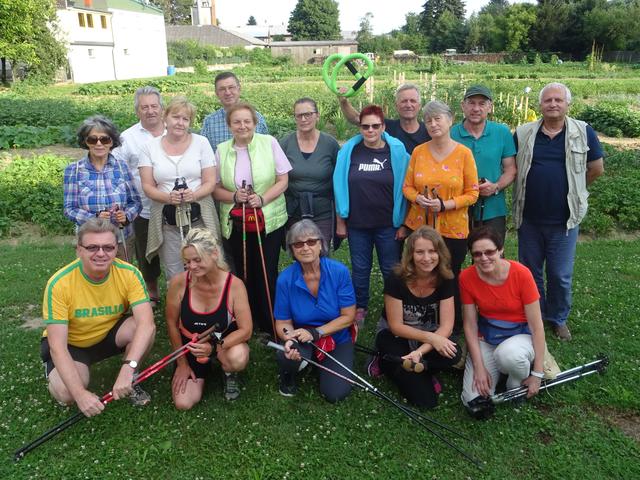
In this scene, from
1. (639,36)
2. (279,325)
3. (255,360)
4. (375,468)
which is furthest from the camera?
(639,36)

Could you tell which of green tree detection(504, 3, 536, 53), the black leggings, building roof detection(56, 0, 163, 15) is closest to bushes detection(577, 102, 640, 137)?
the black leggings

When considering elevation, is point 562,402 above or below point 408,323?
below

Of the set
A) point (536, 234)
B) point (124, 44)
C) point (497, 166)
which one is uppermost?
point (124, 44)

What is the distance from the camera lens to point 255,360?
4449 mm

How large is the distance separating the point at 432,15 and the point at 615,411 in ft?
270

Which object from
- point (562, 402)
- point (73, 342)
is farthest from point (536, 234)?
point (73, 342)

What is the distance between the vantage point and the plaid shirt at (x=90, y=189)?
14.2ft

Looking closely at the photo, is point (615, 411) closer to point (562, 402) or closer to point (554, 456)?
point (562, 402)

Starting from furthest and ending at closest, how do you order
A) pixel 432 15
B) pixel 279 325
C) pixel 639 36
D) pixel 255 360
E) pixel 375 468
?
pixel 432 15 → pixel 639 36 → pixel 255 360 → pixel 279 325 → pixel 375 468

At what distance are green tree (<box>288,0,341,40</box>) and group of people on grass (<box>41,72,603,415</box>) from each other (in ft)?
270

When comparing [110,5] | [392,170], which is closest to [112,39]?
[110,5]

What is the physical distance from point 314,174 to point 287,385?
1759 mm

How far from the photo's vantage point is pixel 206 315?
12.3 ft

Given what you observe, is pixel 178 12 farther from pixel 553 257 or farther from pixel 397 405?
pixel 397 405
